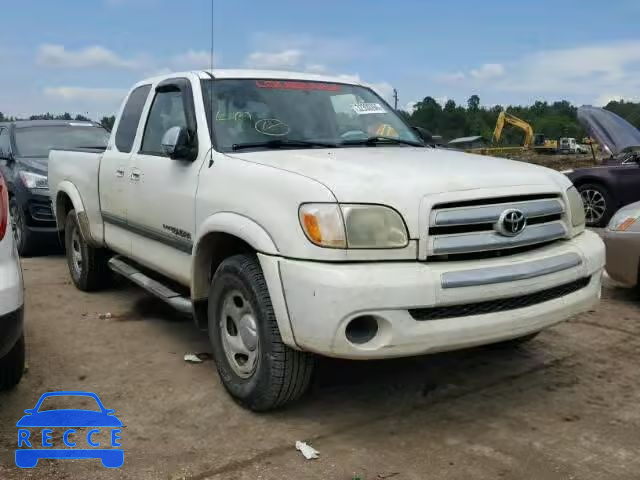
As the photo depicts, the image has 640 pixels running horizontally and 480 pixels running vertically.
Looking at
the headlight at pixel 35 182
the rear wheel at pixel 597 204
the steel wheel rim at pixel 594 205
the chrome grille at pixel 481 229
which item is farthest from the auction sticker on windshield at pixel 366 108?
the steel wheel rim at pixel 594 205

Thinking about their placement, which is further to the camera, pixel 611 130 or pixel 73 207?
pixel 611 130

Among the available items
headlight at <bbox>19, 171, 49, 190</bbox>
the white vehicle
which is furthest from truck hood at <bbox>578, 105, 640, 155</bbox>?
the white vehicle

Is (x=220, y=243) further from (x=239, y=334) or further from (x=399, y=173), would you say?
(x=399, y=173)

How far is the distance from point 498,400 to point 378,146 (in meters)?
1.71

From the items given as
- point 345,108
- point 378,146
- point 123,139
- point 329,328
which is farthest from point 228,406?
point 123,139

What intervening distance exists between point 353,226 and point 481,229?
2.13ft

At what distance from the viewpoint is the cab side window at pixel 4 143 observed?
887cm

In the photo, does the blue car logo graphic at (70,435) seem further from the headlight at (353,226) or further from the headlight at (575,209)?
the headlight at (575,209)

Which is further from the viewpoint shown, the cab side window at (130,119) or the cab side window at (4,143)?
the cab side window at (4,143)

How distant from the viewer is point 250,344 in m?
3.54

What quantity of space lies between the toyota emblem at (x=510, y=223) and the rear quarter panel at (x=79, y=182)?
3.51m

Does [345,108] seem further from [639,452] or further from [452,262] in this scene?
[639,452]

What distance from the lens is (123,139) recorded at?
17.4 ft

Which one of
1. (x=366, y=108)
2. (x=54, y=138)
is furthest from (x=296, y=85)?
(x=54, y=138)
